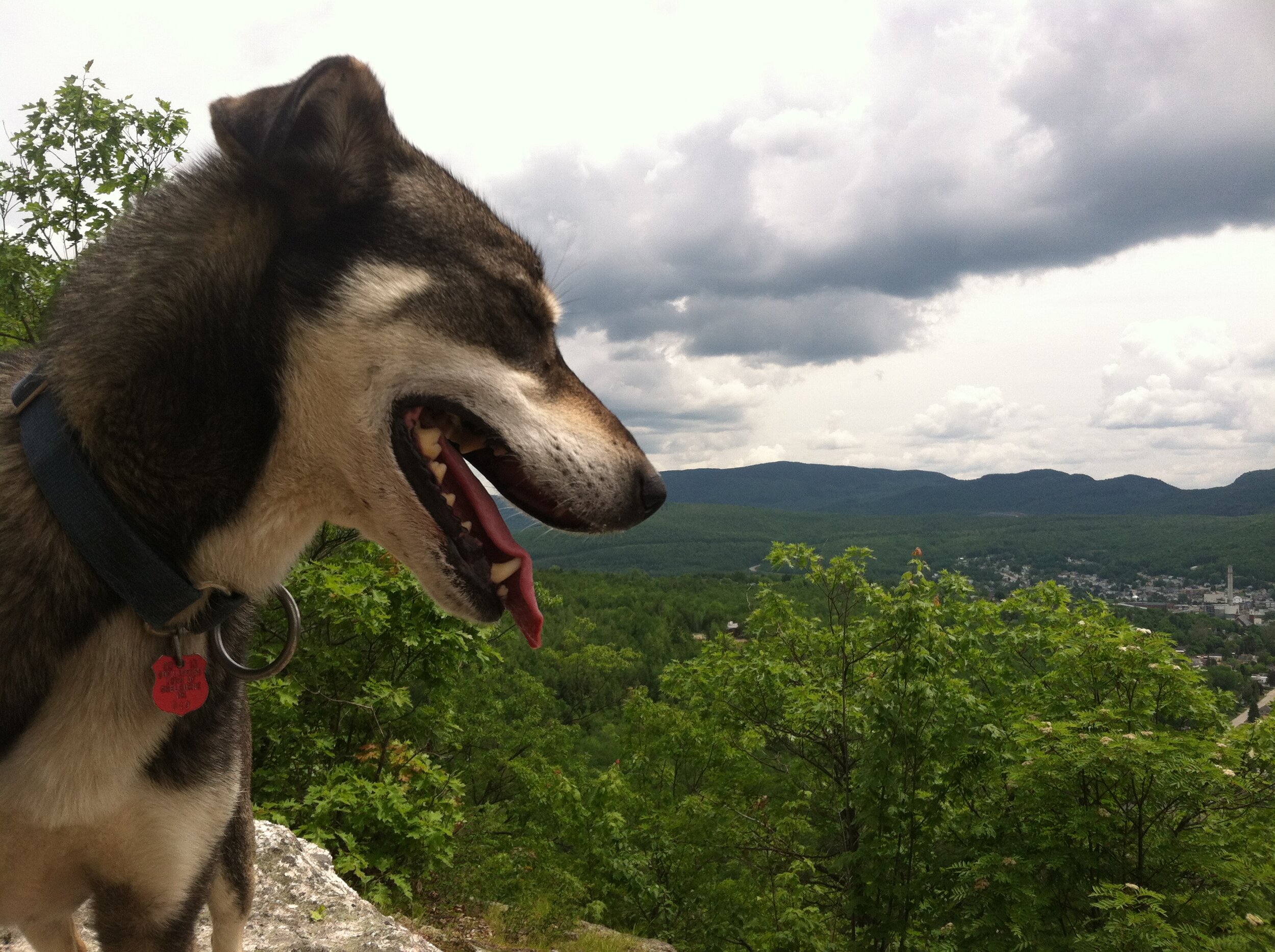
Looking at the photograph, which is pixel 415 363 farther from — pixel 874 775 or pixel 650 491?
pixel 874 775

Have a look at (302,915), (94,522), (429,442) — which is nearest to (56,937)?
(302,915)

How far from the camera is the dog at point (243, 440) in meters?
1.85

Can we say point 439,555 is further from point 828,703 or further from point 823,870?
point 823,870

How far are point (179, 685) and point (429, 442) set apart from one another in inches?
34.3

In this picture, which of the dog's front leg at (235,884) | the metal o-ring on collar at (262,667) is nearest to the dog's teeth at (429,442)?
the metal o-ring on collar at (262,667)

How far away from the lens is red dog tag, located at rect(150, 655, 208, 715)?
197cm

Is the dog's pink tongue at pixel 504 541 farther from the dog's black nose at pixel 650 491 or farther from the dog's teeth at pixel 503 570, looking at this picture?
the dog's black nose at pixel 650 491

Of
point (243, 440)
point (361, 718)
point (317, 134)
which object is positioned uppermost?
point (317, 134)

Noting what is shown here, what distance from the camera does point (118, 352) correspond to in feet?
6.07

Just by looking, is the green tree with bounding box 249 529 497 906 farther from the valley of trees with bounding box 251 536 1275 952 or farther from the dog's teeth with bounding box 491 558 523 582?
the dog's teeth with bounding box 491 558 523 582

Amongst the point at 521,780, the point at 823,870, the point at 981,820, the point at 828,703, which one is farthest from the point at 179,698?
the point at 521,780

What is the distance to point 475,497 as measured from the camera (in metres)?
2.17

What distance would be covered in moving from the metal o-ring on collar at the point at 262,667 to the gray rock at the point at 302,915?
7.98 ft

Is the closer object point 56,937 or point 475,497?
point 475,497
